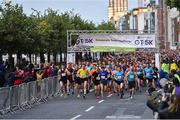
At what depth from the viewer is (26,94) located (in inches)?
947

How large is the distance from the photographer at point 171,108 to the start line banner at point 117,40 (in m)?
27.1

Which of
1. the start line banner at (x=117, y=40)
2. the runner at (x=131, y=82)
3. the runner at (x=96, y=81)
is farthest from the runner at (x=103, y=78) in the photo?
the start line banner at (x=117, y=40)

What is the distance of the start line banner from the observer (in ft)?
123

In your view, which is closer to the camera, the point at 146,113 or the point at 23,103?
the point at 146,113

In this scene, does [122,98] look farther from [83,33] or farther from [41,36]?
[41,36]

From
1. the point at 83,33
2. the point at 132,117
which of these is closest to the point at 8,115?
the point at 132,117

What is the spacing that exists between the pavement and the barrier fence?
1.02ft

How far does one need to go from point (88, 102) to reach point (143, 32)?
15092 mm

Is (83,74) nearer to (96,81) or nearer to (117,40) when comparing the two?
(96,81)

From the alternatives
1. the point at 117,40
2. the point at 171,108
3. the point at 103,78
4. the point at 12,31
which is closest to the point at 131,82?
the point at 103,78

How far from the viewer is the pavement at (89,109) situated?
20.2 metres

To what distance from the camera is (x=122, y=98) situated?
91.4 feet

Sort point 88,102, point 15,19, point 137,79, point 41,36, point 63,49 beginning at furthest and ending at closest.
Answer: point 63,49, point 41,36, point 15,19, point 137,79, point 88,102

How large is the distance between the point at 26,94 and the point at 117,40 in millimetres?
15618
